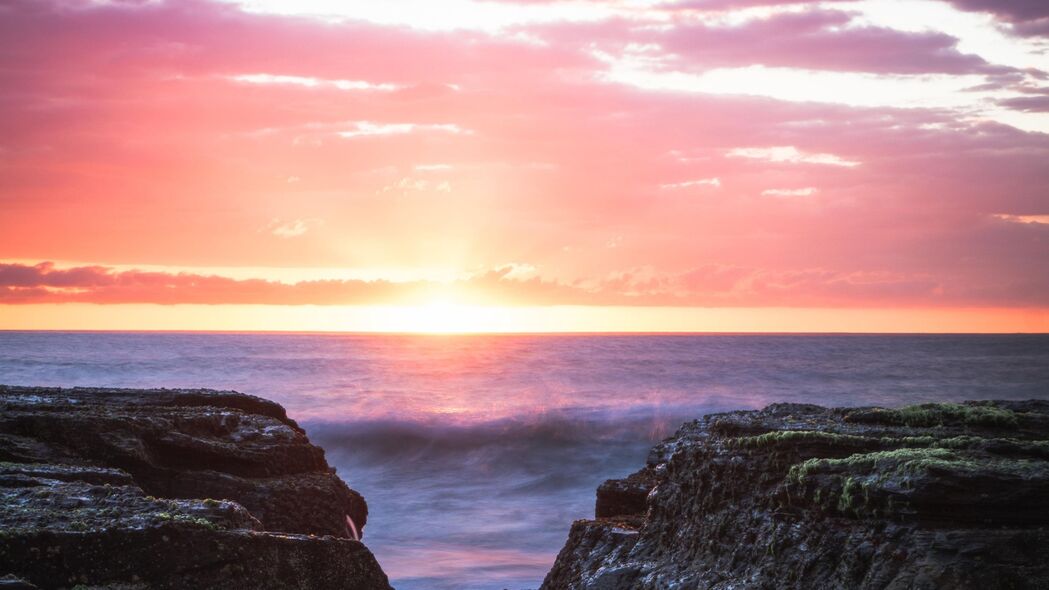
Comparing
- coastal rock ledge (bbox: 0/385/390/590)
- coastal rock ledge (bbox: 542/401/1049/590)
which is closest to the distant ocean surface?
coastal rock ledge (bbox: 0/385/390/590)

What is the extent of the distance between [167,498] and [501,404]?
35.2m

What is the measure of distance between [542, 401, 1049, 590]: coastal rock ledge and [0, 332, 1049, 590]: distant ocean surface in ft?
27.1

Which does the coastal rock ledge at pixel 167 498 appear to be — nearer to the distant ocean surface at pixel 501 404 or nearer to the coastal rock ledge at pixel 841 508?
the coastal rock ledge at pixel 841 508

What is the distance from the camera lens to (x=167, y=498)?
7996mm

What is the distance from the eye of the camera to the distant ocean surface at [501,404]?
743 inches

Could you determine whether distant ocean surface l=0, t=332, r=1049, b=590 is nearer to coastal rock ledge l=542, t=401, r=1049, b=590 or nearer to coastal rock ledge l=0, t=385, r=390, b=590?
coastal rock ledge l=0, t=385, r=390, b=590

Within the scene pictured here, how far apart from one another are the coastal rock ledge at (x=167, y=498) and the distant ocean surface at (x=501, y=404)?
617cm

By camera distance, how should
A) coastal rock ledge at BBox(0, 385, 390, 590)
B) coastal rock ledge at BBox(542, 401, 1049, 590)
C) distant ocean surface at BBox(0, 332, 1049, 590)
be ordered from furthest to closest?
1. distant ocean surface at BBox(0, 332, 1049, 590)
2. coastal rock ledge at BBox(0, 385, 390, 590)
3. coastal rock ledge at BBox(542, 401, 1049, 590)

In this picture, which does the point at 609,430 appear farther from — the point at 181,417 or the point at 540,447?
the point at 181,417

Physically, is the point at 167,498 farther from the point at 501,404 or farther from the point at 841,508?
the point at 501,404

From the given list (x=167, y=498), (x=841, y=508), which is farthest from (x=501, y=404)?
(x=841, y=508)

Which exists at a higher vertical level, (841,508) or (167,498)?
(841,508)

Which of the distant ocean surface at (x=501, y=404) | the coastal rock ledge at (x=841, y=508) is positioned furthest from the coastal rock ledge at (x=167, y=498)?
the distant ocean surface at (x=501, y=404)

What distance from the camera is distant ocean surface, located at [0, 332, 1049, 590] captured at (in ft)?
61.9
